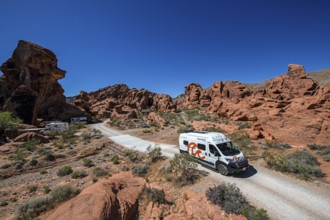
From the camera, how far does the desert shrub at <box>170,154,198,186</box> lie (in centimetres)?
1000

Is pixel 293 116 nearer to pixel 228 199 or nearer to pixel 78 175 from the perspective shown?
pixel 228 199

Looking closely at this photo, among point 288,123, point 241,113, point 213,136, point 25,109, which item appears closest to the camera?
point 213,136

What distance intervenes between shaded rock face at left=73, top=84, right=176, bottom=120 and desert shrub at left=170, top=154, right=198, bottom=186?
42.7m

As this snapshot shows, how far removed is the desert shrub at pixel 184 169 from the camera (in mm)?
10000

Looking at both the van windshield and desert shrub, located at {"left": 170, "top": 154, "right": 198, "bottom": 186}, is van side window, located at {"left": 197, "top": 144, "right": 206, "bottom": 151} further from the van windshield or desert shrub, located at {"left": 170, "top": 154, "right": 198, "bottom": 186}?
desert shrub, located at {"left": 170, "top": 154, "right": 198, "bottom": 186}

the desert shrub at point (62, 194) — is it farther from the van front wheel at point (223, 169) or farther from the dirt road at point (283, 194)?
the van front wheel at point (223, 169)

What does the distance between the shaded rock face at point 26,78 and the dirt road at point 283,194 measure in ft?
→ 163

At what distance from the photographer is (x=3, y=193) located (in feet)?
33.9

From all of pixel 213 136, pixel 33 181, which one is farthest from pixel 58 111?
pixel 213 136

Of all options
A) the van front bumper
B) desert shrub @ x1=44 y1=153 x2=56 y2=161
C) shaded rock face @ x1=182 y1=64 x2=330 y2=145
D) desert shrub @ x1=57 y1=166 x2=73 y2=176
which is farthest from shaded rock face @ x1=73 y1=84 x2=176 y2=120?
the van front bumper

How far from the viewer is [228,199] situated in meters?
7.43

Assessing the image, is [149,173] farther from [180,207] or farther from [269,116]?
[269,116]

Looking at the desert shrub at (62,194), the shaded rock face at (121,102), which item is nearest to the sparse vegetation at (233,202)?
the desert shrub at (62,194)

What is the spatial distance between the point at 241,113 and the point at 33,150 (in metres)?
33.9
